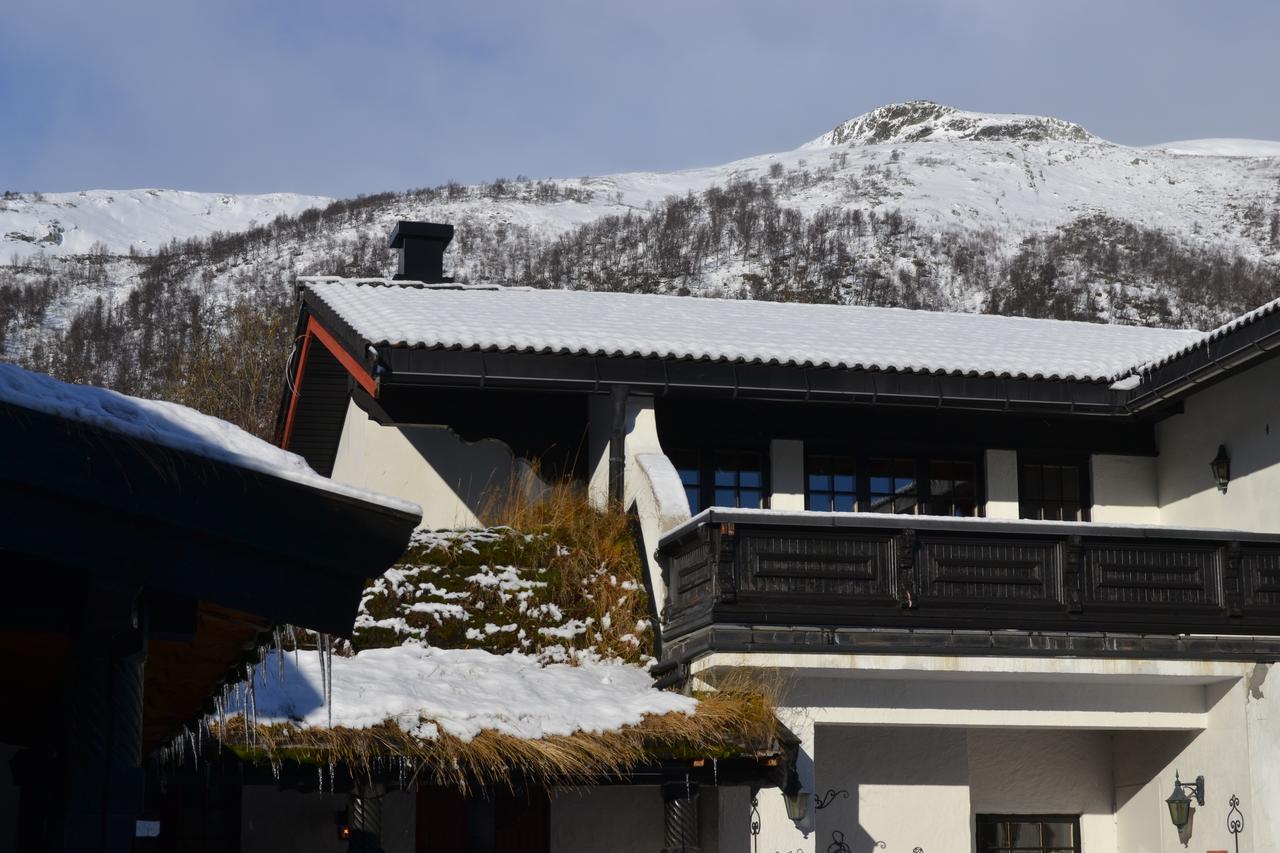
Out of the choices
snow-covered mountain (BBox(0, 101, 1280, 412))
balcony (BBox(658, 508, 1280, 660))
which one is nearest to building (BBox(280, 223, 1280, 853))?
balcony (BBox(658, 508, 1280, 660))

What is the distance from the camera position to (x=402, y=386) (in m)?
15.9

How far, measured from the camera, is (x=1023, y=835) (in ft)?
55.1

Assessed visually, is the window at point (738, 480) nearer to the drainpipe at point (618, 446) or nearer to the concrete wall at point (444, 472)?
the drainpipe at point (618, 446)

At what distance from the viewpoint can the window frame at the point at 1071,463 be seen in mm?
17797

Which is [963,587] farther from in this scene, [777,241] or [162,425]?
[777,241]

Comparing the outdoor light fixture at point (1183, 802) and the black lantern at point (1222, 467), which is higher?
the black lantern at point (1222, 467)

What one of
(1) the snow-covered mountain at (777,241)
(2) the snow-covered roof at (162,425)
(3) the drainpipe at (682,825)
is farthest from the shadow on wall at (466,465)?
(1) the snow-covered mountain at (777,241)

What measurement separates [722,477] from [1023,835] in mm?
4402

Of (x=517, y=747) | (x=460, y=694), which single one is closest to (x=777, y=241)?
(x=460, y=694)

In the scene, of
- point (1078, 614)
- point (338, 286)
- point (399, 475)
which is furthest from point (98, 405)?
Answer: point (338, 286)

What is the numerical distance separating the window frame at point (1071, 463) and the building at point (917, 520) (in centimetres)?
4

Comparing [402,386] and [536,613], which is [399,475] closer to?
[402,386]

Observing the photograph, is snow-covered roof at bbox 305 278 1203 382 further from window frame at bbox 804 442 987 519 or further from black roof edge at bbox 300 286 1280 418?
window frame at bbox 804 442 987 519

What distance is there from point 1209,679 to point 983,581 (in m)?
2.22
